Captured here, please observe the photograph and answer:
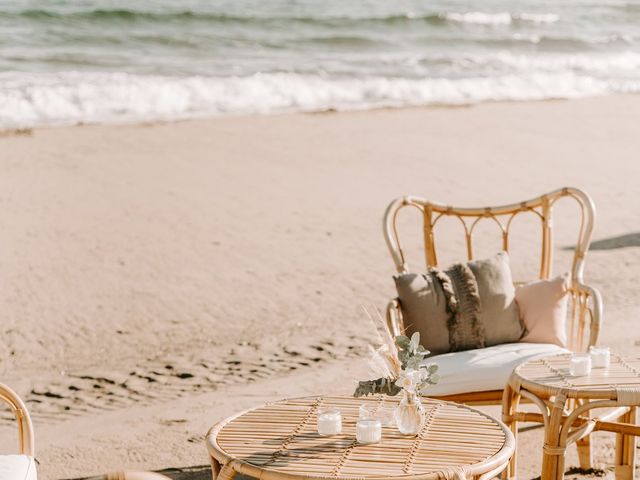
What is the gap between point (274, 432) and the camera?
3.37 m

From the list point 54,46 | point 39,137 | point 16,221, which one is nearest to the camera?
point 16,221

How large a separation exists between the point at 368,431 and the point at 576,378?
96 cm

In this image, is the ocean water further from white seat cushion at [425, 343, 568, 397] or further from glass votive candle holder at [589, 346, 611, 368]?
glass votive candle holder at [589, 346, 611, 368]

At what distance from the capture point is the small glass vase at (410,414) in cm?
329

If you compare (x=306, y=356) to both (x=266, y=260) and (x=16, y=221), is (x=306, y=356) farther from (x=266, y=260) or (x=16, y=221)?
(x=16, y=221)

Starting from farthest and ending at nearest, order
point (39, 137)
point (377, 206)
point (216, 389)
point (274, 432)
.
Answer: point (39, 137) < point (377, 206) < point (216, 389) < point (274, 432)

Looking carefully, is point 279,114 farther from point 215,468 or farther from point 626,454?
point 215,468

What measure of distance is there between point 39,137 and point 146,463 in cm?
729

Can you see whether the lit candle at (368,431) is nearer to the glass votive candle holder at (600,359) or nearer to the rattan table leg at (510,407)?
the rattan table leg at (510,407)

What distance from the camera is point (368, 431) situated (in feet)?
10.7

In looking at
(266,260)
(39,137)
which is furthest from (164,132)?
(266,260)

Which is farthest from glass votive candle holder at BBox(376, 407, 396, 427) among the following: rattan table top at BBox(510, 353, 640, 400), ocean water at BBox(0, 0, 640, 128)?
ocean water at BBox(0, 0, 640, 128)

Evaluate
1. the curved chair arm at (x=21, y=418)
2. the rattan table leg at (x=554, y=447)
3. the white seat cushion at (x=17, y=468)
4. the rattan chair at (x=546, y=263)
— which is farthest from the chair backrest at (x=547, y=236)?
the white seat cushion at (x=17, y=468)

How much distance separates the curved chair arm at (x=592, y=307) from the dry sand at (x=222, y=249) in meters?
0.50
